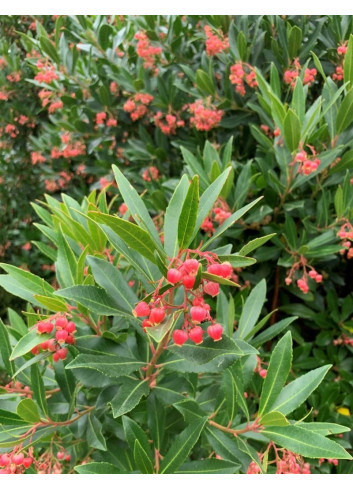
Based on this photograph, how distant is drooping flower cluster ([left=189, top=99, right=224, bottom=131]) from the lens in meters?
2.59

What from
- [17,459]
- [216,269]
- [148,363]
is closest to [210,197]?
[216,269]

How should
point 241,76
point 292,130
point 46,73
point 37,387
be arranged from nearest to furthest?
1. point 37,387
2. point 292,130
3. point 241,76
4. point 46,73

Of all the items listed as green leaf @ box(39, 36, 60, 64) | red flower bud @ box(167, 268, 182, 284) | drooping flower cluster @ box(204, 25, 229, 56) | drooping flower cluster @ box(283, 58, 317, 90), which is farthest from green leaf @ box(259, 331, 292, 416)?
green leaf @ box(39, 36, 60, 64)

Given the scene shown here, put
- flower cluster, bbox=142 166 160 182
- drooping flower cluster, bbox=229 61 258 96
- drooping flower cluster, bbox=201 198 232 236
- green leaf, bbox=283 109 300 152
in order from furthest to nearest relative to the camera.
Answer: flower cluster, bbox=142 166 160 182 → drooping flower cluster, bbox=229 61 258 96 → drooping flower cluster, bbox=201 198 232 236 → green leaf, bbox=283 109 300 152

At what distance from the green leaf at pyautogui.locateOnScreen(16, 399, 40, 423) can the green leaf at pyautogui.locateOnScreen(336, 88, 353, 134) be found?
1.63m

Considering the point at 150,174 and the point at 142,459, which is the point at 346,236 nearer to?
the point at 142,459

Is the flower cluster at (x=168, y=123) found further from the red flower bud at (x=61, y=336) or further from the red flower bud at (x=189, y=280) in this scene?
the red flower bud at (x=189, y=280)

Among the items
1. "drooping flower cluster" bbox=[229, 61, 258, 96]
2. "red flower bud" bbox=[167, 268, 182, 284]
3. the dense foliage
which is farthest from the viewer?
"drooping flower cluster" bbox=[229, 61, 258, 96]

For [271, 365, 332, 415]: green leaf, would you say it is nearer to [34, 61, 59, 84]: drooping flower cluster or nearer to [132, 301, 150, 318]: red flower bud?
[132, 301, 150, 318]: red flower bud

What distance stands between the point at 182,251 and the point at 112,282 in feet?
0.93

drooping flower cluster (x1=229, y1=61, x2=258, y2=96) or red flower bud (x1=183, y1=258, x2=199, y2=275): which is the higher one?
drooping flower cluster (x1=229, y1=61, x2=258, y2=96)

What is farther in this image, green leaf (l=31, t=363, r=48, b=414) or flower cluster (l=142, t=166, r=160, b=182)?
flower cluster (l=142, t=166, r=160, b=182)

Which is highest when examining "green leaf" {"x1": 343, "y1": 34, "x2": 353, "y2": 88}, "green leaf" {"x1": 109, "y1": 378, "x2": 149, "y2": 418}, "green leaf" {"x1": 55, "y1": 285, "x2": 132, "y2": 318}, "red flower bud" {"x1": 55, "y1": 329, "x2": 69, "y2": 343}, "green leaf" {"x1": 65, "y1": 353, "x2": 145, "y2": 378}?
"green leaf" {"x1": 343, "y1": 34, "x2": 353, "y2": 88}

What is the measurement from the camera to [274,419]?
1155 mm
